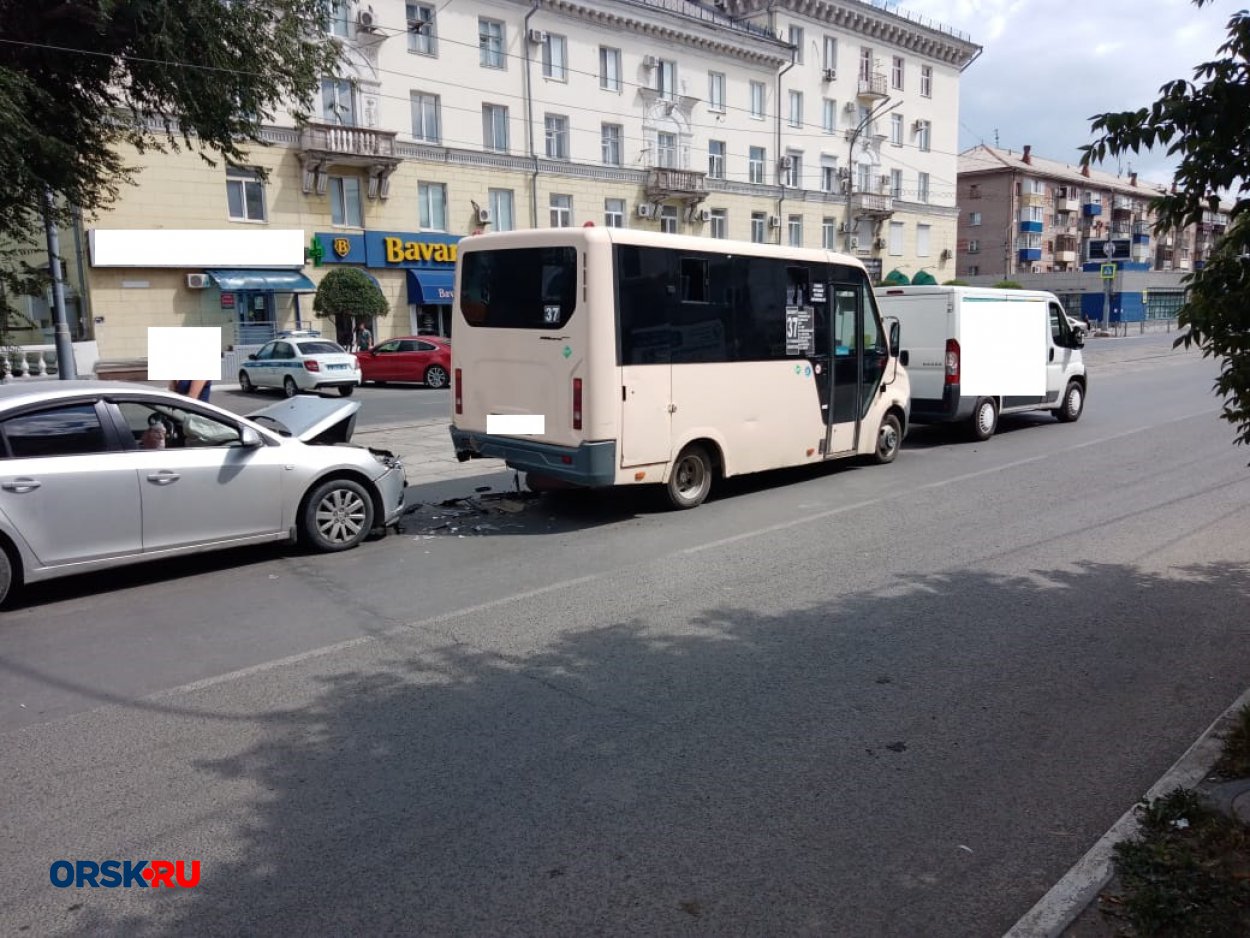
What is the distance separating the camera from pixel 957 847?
12.0ft

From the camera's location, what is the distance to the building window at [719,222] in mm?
45562

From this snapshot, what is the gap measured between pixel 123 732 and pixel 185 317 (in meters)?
29.8

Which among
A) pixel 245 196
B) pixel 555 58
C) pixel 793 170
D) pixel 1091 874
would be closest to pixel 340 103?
pixel 245 196

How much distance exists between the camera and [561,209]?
39594 mm

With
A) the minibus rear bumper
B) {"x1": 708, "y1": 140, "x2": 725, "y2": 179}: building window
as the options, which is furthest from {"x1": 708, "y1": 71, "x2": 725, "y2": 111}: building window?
the minibus rear bumper

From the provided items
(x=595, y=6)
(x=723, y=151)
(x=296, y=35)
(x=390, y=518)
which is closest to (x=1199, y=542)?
(x=390, y=518)

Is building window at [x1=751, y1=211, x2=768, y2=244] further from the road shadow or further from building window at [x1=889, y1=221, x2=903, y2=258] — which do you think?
the road shadow

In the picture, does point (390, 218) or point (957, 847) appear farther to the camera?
point (390, 218)

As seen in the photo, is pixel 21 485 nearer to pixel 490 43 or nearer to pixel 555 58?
pixel 490 43

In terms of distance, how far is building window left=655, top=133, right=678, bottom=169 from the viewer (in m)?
42.5

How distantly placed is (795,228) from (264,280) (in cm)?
2787

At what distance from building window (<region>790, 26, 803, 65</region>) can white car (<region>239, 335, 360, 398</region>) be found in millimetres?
32568

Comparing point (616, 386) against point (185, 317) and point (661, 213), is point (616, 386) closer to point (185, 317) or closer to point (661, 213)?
point (185, 317)

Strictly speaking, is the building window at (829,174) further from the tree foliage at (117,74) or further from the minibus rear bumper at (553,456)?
the minibus rear bumper at (553,456)
